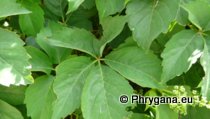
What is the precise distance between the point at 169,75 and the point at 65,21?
0.45 m

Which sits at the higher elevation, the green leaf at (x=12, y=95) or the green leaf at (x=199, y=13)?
the green leaf at (x=199, y=13)

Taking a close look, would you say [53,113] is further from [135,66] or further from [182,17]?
[182,17]

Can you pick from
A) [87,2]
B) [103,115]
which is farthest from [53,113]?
[87,2]

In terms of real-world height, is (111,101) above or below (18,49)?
below

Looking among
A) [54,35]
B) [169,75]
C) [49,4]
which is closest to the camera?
[169,75]

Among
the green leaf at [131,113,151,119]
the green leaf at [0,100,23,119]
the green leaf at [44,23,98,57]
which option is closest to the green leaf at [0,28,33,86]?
the green leaf at [44,23,98,57]

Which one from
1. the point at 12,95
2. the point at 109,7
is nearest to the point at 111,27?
the point at 109,7

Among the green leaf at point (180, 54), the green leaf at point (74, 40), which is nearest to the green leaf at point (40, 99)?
the green leaf at point (74, 40)

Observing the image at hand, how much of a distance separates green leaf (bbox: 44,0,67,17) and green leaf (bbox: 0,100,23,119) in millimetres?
337

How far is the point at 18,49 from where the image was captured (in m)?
0.92

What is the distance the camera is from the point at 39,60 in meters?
1.05

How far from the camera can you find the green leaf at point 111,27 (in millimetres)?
969

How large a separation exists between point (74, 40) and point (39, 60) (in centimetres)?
12

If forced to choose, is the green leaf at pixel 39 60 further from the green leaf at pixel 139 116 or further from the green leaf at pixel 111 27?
the green leaf at pixel 139 116
